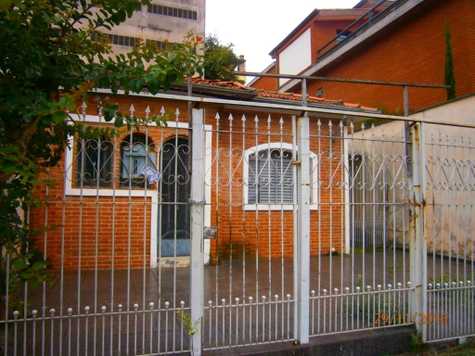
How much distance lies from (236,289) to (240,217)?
2.20m

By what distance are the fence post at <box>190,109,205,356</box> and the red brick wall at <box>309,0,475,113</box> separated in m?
Answer: 10.6

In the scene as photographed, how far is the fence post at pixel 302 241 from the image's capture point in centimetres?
345

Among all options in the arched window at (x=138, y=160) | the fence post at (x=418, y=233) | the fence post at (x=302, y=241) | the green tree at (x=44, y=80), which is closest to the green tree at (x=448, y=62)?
the fence post at (x=418, y=233)

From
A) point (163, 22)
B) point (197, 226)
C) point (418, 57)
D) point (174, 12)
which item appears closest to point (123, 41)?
point (163, 22)

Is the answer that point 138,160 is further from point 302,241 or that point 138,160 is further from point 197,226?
point 302,241

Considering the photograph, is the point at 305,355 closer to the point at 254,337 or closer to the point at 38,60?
the point at 254,337

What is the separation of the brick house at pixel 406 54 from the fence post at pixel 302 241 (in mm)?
9757

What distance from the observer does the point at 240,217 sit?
25.4ft

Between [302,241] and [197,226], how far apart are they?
3.30 ft

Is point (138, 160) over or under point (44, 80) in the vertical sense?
under

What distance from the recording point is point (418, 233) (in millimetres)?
3895
